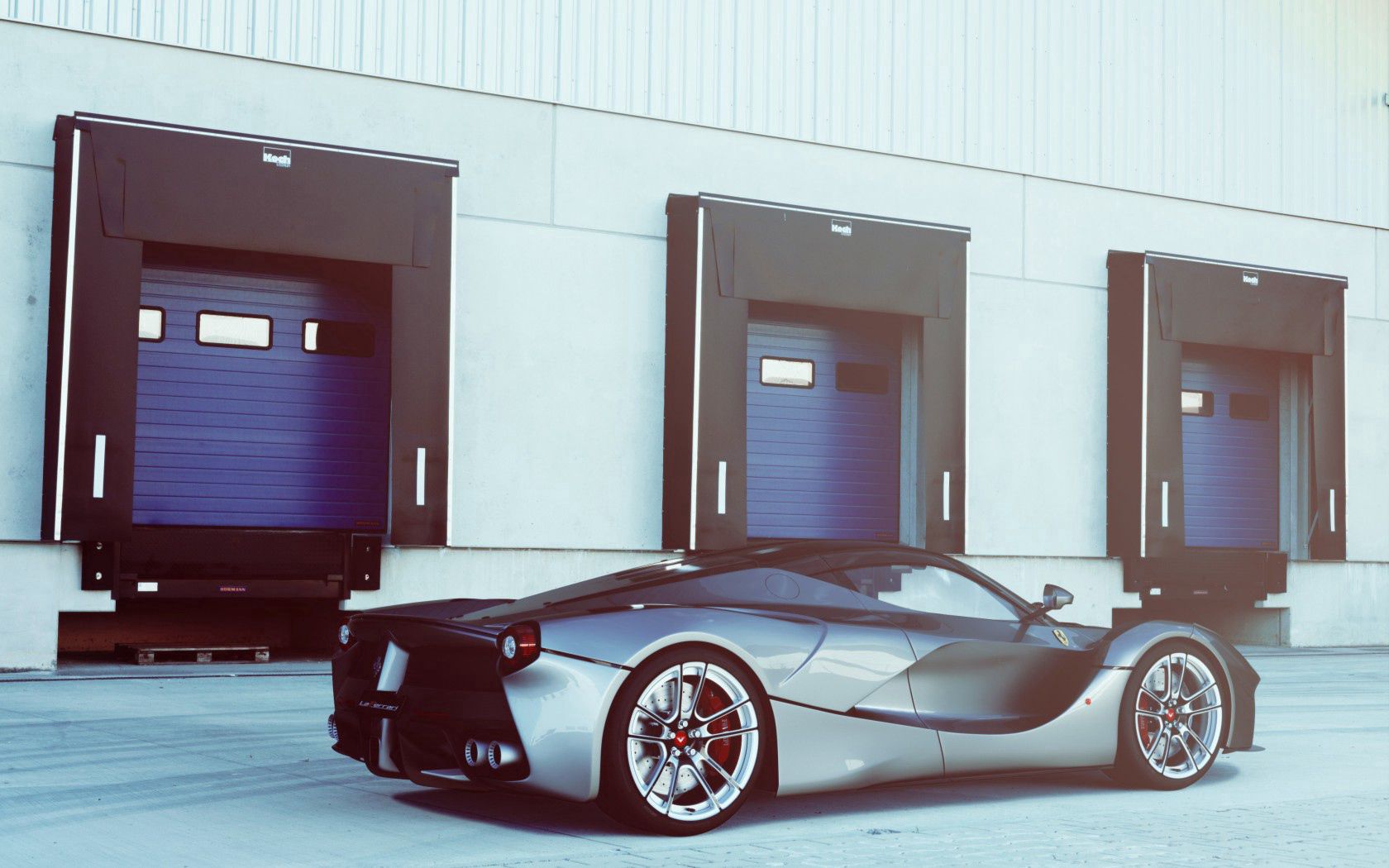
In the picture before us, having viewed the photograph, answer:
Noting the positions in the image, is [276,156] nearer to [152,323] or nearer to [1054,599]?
[152,323]

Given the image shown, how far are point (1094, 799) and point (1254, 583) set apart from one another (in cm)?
1271

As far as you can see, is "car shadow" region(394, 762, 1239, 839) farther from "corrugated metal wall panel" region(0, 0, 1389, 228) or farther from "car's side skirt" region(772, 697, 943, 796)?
"corrugated metal wall panel" region(0, 0, 1389, 228)

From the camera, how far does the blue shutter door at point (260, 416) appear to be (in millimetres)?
13289

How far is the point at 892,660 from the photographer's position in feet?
19.8

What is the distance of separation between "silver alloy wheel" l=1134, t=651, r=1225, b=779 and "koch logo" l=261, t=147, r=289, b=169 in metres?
9.08

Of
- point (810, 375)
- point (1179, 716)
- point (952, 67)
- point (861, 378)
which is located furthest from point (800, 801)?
point (952, 67)

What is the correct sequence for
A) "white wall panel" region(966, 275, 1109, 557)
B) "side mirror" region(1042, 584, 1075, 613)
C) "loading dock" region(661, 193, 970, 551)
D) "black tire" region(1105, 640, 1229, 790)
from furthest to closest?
1. "white wall panel" region(966, 275, 1109, 557)
2. "loading dock" region(661, 193, 970, 551)
3. "black tire" region(1105, 640, 1229, 790)
4. "side mirror" region(1042, 584, 1075, 613)

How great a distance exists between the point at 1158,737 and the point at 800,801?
1.61 metres

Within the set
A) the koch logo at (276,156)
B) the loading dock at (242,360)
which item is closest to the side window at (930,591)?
the loading dock at (242,360)

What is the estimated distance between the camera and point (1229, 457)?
18.8 meters

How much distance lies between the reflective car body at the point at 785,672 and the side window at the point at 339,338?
26.5 ft

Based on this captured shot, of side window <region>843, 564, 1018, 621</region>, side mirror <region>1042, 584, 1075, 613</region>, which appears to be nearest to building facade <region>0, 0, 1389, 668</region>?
side window <region>843, 564, 1018, 621</region>

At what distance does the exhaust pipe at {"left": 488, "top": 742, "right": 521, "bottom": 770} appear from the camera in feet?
17.2

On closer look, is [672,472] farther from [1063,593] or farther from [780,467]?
[1063,593]
